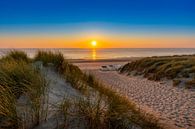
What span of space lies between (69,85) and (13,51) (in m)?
5.00

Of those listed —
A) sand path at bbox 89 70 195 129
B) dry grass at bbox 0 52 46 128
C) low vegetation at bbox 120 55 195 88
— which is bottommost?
sand path at bbox 89 70 195 129

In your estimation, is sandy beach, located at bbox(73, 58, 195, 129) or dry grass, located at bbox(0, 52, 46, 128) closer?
dry grass, located at bbox(0, 52, 46, 128)

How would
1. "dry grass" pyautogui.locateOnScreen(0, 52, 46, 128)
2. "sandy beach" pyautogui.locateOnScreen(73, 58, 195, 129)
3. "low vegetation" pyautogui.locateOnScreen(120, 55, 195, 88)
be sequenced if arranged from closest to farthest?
1. "dry grass" pyautogui.locateOnScreen(0, 52, 46, 128)
2. "sandy beach" pyautogui.locateOnScreen(73, 58, 195, 129)
3. "low vegetation" pyautogui.locateOnScreen(120, 55, 195, 88)

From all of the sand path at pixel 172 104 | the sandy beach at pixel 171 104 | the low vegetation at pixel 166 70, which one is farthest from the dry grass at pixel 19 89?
the low vegetation at pixel 166 70

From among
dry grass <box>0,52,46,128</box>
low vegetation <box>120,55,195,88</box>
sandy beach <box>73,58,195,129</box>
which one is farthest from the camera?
low vegetation <box>120,55,195,88</box>

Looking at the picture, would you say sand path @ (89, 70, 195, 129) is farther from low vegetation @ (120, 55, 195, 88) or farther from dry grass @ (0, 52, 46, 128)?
dry grass @ (0, 52, 46, 128)

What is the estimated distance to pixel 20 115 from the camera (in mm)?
5559

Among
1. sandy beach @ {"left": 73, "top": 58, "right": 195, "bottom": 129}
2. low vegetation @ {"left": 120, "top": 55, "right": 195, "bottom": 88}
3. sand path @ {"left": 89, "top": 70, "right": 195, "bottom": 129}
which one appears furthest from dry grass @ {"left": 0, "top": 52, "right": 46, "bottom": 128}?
low vegetation @ {"left": 120, "top": 55, "right": 195, "bottom": 88}

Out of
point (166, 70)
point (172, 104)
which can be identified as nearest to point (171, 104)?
point (172, 104)

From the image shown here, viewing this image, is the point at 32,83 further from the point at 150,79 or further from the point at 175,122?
the point at 150,79

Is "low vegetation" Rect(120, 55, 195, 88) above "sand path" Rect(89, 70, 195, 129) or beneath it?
above

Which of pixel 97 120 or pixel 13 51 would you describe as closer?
pixel 97 120

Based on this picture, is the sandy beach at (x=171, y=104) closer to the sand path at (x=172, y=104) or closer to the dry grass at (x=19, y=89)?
the sand path at (x=172, y=104)

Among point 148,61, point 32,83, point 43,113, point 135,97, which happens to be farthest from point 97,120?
point 148,61
